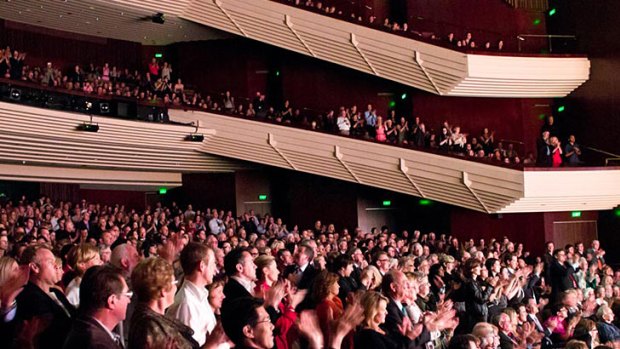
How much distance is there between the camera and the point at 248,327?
2.84 meters

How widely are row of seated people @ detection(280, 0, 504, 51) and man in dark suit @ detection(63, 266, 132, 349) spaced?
42.0 ft

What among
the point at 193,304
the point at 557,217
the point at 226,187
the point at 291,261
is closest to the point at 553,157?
the point at 557,217

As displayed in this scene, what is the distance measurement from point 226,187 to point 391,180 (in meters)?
3.52

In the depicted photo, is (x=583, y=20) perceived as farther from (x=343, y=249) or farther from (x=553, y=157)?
(x=343, y=249)

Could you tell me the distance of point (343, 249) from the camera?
32.4 feet

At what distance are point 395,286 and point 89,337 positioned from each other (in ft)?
7.20

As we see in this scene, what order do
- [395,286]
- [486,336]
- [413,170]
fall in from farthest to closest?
[413,170] < [486,336] < [395,286]

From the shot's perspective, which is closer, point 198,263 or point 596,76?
point 198,263

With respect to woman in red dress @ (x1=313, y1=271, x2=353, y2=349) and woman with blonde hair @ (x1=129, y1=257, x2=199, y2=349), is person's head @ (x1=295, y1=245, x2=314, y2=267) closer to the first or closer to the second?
woman in red dress @ (x1=313, y1=271, x2=353, y2=349)

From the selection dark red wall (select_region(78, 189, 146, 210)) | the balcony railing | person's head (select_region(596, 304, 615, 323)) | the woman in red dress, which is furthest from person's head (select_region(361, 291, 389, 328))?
dark red wall (select_region(78, 189, 146, 210))

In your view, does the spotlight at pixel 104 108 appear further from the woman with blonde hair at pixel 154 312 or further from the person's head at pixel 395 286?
the woman with blonde hair at pixel 154 312

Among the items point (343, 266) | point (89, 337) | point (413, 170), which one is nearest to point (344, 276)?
point (343, 266)

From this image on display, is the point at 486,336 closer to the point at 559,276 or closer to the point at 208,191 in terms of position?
the point at 559,276

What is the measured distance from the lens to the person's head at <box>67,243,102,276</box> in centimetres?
386
